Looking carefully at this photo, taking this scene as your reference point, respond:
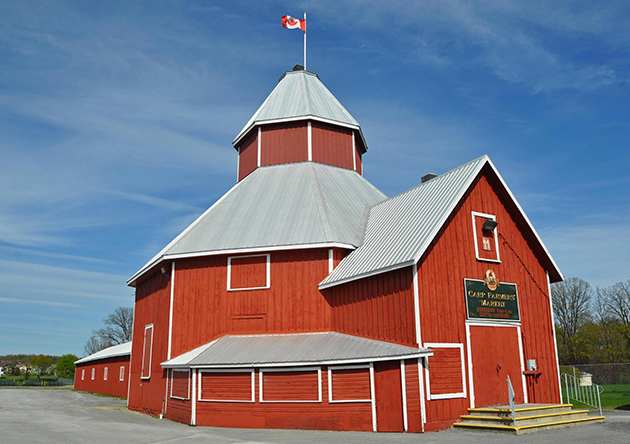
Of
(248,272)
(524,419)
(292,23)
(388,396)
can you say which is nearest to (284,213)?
(248,272)

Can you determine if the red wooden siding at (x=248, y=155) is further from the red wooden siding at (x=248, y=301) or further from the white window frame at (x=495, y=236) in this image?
the white window frame at (x=495, y=236)

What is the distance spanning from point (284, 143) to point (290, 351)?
470 inches

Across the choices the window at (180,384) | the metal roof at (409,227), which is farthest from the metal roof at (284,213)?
the window at (180,384)

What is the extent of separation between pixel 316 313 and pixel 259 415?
162 inches

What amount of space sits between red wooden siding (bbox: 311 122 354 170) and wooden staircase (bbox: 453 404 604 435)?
1434 centimetres

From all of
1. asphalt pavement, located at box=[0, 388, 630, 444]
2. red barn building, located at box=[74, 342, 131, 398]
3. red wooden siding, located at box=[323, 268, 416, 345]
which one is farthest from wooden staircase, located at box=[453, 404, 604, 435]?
red barn building, located at box=[74, 342, 131, 398]

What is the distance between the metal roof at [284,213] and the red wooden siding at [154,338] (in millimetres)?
1061

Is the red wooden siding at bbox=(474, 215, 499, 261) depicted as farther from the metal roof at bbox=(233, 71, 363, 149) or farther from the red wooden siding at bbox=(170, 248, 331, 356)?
the metal roof at bbox=(233, 71, 363, 149)

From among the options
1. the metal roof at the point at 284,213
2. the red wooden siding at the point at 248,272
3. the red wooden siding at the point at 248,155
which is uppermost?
the red wooden siding at the point at 248,155

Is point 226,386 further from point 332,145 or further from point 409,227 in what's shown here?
point 332,145

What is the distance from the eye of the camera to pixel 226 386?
16984 mm

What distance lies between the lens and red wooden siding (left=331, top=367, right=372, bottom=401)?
1529 cm

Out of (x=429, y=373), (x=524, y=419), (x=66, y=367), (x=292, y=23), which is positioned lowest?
(x=66, y=367)

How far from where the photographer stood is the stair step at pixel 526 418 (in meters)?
13.6
